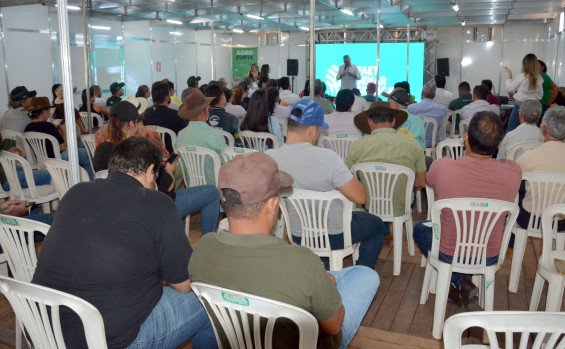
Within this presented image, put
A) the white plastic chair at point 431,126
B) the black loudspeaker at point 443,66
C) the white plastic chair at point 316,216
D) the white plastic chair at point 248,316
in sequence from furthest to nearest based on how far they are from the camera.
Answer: the black loudspeaker at point 443,66
the white plastic chair at point 431,126
the white plastic chair at point 316,216
the white plastic chair at point 248,316

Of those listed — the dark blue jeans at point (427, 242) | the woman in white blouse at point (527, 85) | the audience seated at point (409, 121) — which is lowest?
the dark blue jeans at point (427, 242)

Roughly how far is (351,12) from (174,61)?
5.35 metres

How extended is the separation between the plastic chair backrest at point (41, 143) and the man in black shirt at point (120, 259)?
3.72 m

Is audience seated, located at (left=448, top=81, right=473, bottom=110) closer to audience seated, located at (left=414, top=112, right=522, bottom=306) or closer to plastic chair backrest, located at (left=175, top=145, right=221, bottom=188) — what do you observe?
plastic chair backrest, located at (left=175, top=145, right=221, bottom=188)

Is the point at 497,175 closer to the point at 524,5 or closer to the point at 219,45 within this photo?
the point at 524,5

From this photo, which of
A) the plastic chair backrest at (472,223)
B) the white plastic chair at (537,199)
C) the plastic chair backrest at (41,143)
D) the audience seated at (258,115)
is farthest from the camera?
the audience seated at (258,115)

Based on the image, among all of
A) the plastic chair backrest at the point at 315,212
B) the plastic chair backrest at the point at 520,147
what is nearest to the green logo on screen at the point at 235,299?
the plastic chair backrest at the point at 315,212

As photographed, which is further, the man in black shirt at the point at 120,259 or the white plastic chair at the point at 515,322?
the man in black shirt at the point at 120,259

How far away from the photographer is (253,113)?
18.2 ft

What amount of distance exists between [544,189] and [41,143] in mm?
4889

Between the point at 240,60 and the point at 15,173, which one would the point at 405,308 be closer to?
the point at 15,173

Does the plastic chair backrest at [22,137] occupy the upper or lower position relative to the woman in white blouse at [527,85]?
lower

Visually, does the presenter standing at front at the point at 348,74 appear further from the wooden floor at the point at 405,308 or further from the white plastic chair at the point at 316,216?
the white plastic chair at the point at 316,216

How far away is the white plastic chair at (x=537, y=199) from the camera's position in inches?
125
